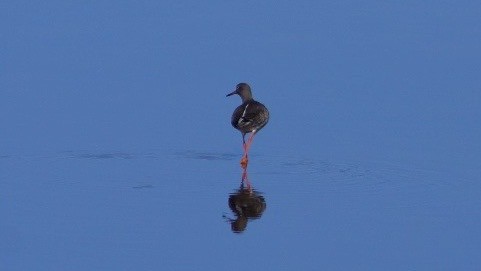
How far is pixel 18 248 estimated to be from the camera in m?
9.67

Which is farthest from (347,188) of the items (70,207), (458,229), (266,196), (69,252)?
(69,252)

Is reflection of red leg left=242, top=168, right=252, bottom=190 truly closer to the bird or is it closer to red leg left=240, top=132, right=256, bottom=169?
red leg left=240, top=132, right=256, bottom=169

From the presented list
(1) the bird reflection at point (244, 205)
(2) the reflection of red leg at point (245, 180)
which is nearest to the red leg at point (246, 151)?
(2) the reflection of red leg at point (245, 180)

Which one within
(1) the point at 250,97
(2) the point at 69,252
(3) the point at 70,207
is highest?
(1) the point at 250,97

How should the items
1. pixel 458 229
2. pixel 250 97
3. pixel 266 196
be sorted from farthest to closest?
pixel 250 97 < pixel 266 196 < pixel 458 229

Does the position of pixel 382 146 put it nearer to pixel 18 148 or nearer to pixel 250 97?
pixel 250 97

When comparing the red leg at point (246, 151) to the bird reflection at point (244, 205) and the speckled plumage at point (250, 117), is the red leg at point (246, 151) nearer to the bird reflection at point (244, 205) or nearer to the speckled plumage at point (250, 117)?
the speckled plumage at point (250, 117)

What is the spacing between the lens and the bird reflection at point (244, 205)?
10.6 meters

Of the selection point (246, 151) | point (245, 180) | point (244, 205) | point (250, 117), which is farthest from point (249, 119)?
point (244, 205)

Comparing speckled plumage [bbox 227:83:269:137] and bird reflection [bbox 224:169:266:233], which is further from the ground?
speckled plumage [bbox 227:83:269:137]

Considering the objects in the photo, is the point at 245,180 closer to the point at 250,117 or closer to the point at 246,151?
the point at 246,151

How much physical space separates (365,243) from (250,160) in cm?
318

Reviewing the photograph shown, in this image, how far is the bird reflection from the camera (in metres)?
10.6

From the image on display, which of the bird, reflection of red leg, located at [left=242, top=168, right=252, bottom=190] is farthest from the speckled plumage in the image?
reflection of red leg, located at [left=242, top=168, right=252, bottom=190]
